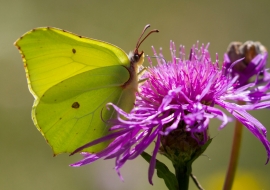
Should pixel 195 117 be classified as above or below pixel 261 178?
above

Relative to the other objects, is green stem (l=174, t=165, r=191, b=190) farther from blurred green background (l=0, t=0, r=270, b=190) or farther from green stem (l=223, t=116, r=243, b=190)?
blurred green background (l=0, t=0, r=270, b=190)

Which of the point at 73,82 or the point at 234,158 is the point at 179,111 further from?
the point at 73,82

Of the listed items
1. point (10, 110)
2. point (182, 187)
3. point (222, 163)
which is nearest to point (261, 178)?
point (222, 163)

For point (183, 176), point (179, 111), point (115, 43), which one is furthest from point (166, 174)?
point (115, 43)

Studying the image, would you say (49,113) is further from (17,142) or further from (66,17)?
(66,17)

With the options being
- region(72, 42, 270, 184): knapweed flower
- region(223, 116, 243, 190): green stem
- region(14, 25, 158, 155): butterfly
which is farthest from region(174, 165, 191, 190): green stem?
region(14, 25, 158, 155): butterfly

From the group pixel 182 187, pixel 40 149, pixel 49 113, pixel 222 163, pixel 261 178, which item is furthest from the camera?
pixel 40 149

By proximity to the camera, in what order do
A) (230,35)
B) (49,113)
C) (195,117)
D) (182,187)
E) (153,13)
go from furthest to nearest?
1. (153,13)
2. (230,35)
3. (49,113)
4. (182,187)
5. (195,117)
